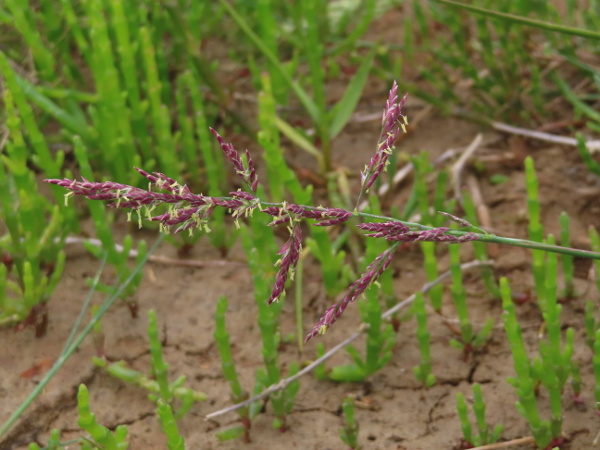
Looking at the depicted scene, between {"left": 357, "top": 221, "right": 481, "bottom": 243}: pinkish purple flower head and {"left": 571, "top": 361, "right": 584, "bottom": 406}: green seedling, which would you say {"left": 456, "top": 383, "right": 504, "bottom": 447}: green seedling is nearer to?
{"left": 571, "top": 361, "right": 584, "bottom": 406}: green seedling

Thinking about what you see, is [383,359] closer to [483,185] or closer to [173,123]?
[483,185]

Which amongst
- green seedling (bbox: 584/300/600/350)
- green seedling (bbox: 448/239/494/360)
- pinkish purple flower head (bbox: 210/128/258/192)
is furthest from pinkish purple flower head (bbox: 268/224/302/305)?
green seedling (bbox: 584/300/600/350)

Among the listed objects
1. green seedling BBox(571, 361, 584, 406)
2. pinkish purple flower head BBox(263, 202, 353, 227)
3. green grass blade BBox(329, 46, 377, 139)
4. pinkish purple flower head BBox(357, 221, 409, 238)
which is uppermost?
green grass blade BBox(329, 46, 377, 139)

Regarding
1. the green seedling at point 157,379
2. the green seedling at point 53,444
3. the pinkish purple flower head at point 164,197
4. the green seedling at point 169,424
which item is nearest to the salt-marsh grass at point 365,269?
the pinkish purple flower head at point 164,197

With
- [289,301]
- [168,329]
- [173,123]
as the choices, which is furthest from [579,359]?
[173,123]

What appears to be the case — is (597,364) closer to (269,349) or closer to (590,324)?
(590,324)

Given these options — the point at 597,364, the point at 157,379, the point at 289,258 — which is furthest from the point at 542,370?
the point at 157,379
